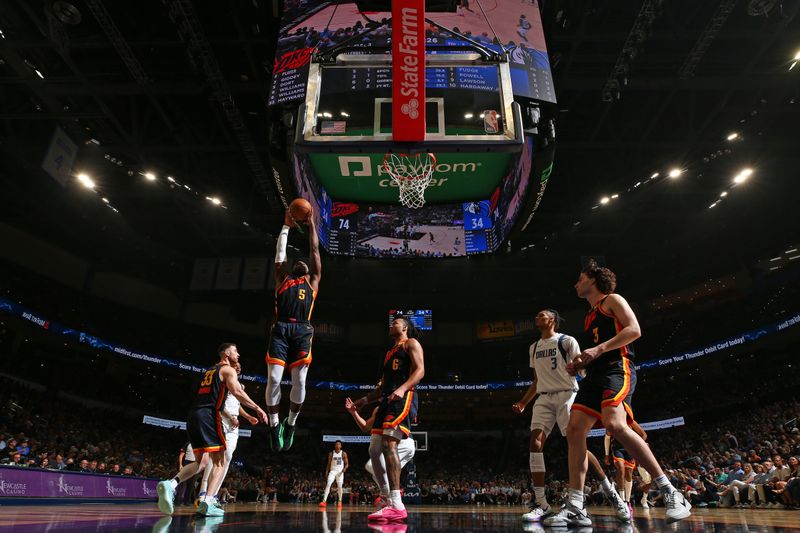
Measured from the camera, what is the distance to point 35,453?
14.7 metres

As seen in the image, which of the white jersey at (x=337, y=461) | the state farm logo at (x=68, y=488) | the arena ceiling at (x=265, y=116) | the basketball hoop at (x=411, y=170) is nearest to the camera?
the state farm logo at (x=68, y=488)

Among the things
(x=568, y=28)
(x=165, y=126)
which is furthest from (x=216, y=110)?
(x=568, y=28)

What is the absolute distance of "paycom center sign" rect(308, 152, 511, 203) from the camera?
32.9 feet

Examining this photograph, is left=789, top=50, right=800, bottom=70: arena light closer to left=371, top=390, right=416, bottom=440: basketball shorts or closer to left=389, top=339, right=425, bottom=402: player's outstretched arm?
left=389, top=339, right=425, bottom=402: player's outstretched arm

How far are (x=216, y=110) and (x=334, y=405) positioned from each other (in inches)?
771

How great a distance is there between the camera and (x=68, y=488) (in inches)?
381

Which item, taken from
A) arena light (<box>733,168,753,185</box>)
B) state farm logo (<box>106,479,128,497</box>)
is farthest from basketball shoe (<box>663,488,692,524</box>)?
arena light (<box>733,168,753,185</box>)

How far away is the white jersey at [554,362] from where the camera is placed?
4953 mm

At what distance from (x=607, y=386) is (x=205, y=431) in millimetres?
3903

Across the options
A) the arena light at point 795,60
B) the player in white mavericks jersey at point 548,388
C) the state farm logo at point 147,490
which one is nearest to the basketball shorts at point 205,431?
the player in white mavericks jersey at point 548,388

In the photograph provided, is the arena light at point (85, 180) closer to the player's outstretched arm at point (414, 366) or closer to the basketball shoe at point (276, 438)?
the basketball shoe at point (276, 438)

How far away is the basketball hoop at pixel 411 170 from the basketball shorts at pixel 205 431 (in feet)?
18.6

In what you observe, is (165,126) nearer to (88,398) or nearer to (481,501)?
(88,398)

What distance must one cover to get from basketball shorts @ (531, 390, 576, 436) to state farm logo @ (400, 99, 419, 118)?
3.29m
